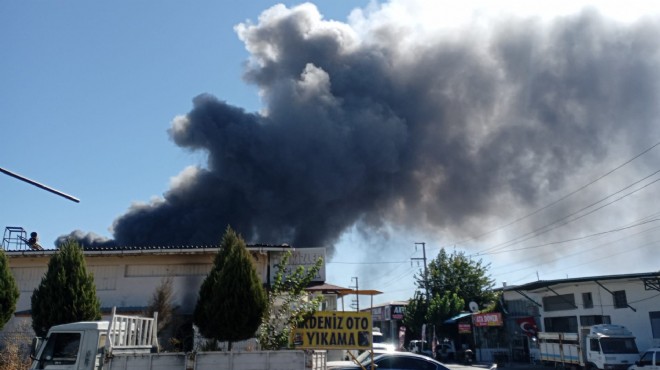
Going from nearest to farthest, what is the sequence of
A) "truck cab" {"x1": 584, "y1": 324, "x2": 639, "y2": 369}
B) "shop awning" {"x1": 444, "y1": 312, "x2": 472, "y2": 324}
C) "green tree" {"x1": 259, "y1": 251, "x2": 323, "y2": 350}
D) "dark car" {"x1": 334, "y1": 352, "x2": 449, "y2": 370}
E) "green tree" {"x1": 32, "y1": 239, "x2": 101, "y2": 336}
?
"green tree" {"x1": 259, "y1": 251, "x2": 323, "y2": 350} < "dark car" {"x1": 334, "y1": 352, "x2": 449, "y2": 370} < "green tree" {"x1": 32, "y1": 239, "x2": 101, "y2": 336} < "truck cab" {"x1": 584, "y1": 324, "x2": 639, "y2": 369} < "shop awning" {"x1": 444, "y1": 312, "x2": 472, "y2": 324}

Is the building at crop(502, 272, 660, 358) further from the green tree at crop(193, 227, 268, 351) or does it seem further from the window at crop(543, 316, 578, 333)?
the green tree at crop(193, 227, 268, 351)

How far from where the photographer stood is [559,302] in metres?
32.8

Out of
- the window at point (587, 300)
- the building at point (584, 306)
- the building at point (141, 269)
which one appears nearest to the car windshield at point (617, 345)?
the building at point (584, 306)

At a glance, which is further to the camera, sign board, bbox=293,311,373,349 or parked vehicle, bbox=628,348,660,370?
parked vehicle, bbox=628,348,660,370

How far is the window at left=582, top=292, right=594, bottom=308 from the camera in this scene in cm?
2981

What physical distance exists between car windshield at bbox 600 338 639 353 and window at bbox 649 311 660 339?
3346 mm

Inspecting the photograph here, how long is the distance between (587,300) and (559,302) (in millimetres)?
2728

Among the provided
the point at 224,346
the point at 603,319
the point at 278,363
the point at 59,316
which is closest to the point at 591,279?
the point at 603,319

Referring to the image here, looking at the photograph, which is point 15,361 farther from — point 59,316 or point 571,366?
point 571,366

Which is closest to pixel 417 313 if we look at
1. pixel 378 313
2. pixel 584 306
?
pixel 584 306

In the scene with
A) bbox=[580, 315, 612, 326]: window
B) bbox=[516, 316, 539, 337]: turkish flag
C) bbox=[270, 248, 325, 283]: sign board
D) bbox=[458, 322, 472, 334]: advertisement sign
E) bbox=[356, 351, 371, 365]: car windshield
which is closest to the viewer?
bbox=[356, 351, 371, 365]: car windshield

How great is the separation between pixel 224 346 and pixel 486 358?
3014 centimetres

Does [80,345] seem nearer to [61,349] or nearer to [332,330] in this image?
[61,349]

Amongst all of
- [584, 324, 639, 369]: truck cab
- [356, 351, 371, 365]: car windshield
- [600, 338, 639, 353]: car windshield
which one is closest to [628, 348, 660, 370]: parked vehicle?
[584, 324, 639, 369]: truck cab
